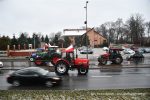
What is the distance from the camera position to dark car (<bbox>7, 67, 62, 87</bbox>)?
53.3 ft

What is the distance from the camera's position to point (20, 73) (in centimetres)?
1675

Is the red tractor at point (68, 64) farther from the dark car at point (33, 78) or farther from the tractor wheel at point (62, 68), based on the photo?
the dark car at point (33, 78)

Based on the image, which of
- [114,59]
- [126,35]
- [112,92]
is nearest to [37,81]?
[112,92]

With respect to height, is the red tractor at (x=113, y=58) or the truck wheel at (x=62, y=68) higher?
the red tractor at (x=113, y=58)

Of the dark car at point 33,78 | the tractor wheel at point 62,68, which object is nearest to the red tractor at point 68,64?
the tractor wheel at point 62,68

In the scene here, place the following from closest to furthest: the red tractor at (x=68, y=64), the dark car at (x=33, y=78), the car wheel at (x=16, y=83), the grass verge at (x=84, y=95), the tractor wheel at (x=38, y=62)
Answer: the grass verge at (x=84, y=95) < the dark car at (x=33, y=78) < the car wheel at (x=16, y=83) < the red tractor at (x=68, y=64) < the tractor wheel at (x=38, y=62)

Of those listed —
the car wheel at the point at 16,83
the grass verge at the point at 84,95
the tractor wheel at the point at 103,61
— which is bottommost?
the grass verge at the point at 84,95

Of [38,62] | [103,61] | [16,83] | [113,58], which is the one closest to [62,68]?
[16,83]

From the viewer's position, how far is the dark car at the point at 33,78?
16250 mm

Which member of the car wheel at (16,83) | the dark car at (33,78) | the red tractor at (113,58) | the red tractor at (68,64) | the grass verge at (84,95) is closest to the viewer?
the grass verge at (84,95)

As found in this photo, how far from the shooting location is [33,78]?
16391 mm

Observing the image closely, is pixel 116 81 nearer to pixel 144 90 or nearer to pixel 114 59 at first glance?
pixel 144 90

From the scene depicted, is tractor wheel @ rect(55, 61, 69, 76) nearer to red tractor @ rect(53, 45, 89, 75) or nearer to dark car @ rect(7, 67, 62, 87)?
red tractor @ rect(53, 45, 89, 75)

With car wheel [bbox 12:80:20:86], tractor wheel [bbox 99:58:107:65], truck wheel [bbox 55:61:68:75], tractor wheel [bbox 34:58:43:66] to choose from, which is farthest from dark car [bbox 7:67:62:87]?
tractor wheel [bbox 99:58:107:65]
